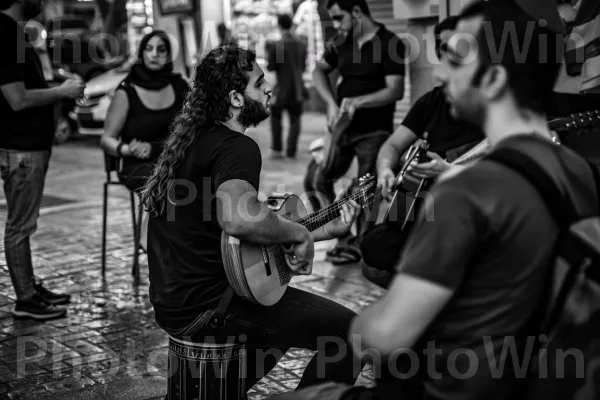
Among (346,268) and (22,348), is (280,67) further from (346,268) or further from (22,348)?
(22,348)

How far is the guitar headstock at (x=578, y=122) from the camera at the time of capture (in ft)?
13.6

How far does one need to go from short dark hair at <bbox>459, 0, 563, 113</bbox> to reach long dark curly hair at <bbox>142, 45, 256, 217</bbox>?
1498mm

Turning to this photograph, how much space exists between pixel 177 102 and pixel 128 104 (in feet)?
1.23

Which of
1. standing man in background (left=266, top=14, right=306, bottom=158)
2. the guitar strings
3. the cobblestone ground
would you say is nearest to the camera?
the guitar strings

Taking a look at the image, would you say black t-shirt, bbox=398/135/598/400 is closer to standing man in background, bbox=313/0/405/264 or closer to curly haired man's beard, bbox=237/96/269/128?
curly haired man's beard, bbox=237/96/269/128

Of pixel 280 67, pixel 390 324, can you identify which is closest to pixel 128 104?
pixel 390 324

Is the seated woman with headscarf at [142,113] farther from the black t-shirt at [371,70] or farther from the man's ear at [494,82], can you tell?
the man's ear at [494,82]

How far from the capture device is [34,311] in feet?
18.6

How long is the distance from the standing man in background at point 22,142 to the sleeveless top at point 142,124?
640 millimetres

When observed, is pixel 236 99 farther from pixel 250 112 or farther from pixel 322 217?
pixel 322 217

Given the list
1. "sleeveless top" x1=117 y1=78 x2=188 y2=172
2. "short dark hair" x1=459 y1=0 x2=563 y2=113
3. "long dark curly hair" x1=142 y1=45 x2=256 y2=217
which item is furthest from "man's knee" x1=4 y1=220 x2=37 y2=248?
"short dark hair" x1=459 y1=0 x2=563 y2=113

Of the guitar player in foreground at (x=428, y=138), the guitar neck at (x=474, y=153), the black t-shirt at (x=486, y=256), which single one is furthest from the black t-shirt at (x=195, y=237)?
the guitar neck at (x=474, y=153)

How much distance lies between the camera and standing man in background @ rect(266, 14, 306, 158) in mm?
13648

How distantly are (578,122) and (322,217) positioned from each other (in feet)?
4.45
